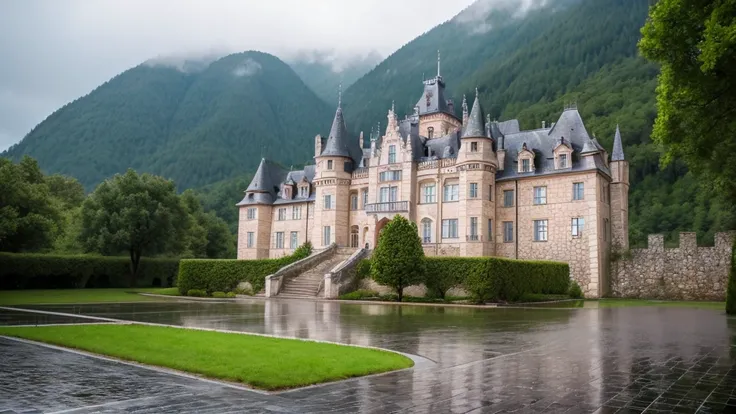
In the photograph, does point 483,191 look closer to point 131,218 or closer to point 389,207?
point 389,207

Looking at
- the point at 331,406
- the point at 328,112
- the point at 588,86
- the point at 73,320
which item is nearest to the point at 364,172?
the point at 73,320

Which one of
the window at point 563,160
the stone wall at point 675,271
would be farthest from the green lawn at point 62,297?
the stone wall at point 675,271

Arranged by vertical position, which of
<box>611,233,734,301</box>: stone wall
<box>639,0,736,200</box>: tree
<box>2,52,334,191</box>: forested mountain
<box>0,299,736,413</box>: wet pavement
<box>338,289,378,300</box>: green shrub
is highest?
<box>2,52,334,191</box>: forested mountain

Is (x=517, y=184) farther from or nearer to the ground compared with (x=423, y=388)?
farther from the ground

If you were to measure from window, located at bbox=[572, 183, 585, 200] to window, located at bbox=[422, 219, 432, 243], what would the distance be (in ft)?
39.8

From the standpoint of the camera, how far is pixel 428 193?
2024 inches

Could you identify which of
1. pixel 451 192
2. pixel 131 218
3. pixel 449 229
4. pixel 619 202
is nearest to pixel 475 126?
pixel 451 192

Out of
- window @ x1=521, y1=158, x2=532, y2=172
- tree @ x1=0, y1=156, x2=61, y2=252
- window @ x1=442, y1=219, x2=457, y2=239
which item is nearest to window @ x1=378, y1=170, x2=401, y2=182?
window @ x1=442, y1=219, x2=457, y2=239

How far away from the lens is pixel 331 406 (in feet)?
26.2

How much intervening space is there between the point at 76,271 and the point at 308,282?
839 inches

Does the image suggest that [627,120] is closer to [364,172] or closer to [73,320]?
[364,172]

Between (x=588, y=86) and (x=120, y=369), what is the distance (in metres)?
102

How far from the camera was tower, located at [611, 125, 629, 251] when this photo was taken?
46531 mm

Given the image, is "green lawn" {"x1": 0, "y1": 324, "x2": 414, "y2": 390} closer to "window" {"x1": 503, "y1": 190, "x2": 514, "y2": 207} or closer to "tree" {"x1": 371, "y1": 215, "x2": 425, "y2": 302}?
"tree" {"x1": 371, "y1": 215, "x2": 425, "y2": 302}
